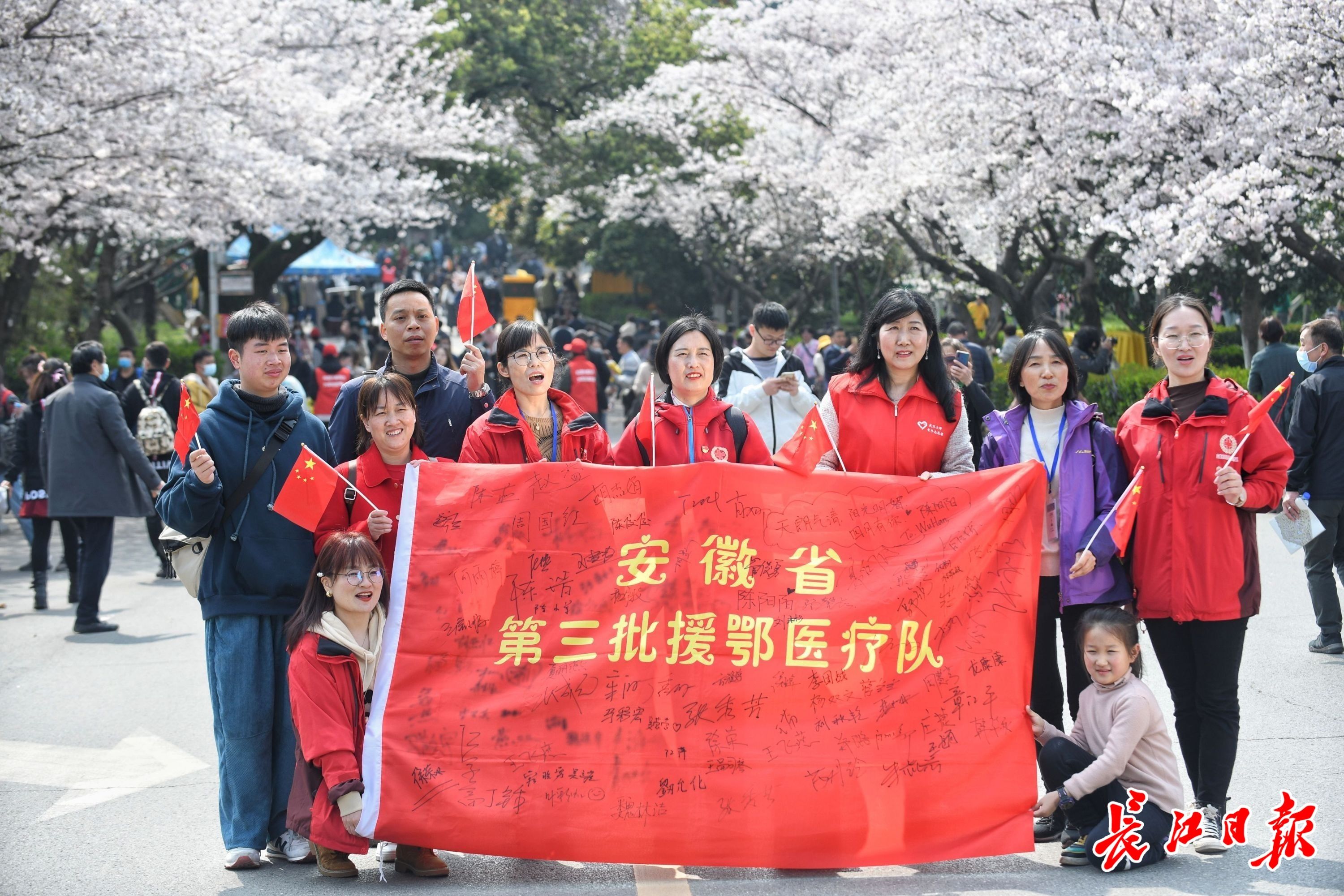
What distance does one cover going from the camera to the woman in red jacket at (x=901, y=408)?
4938 millimetres

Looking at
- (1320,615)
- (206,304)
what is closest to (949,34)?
(1320,615)

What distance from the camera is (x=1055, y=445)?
4.92 meters

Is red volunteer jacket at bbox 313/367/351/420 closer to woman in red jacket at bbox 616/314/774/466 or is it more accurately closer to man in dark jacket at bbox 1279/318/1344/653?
man in dark jacket at bbox 1279/318/1344/653

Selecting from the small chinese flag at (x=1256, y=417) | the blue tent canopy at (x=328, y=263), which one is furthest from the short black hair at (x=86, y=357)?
the blue tent canopy at (x=328, y=263)

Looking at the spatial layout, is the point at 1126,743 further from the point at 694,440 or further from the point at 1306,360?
the point at 1306,360

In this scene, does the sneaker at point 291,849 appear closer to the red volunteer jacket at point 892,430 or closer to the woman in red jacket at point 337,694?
the woman in red jacket at point 337,694

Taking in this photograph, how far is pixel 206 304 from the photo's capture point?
2755 centimetres

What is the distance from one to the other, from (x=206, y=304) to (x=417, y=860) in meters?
24.9

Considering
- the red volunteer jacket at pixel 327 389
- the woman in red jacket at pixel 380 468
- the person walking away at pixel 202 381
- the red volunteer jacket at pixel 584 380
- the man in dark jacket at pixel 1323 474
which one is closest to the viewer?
the woman in red jacket at pixel 380 468

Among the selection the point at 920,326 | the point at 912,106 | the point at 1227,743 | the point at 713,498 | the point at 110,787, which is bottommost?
the point at 110,787

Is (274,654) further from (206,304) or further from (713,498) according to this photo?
(206,304)

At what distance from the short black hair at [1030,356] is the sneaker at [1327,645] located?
366cm

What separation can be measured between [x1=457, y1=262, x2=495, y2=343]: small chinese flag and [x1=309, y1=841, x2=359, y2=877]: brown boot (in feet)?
7.83

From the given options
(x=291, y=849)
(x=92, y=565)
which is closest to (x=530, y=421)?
(x=291, y=849)
